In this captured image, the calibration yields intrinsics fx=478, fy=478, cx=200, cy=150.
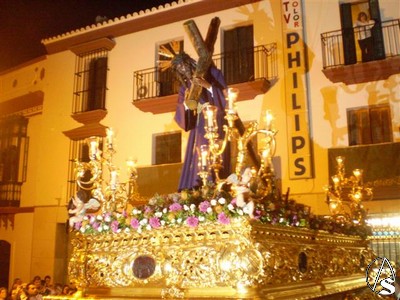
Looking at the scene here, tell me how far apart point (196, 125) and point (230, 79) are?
6.89m

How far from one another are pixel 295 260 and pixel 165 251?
135cm

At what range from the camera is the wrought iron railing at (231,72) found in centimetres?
1200

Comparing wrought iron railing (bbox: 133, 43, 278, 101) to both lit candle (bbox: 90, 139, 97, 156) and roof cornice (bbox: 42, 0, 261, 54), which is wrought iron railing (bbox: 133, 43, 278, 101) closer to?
roof cornice (bbox: 42, 0, 261, 54)

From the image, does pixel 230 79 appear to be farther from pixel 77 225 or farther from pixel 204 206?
pixel 204 206

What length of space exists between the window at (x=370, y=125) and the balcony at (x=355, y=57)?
710 mm

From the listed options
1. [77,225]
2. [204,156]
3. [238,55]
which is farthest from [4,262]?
[204,156]

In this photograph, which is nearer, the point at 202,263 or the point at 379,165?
the point at 202,263

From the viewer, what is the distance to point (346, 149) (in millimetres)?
10531

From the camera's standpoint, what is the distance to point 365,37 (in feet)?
37.2

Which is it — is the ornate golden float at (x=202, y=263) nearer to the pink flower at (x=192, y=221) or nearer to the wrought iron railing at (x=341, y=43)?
the pink flower at (x=192, y=221)

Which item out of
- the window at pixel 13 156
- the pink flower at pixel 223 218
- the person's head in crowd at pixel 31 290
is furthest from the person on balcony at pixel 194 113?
the window at pixel 13 156

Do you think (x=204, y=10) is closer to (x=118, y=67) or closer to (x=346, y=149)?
(x=118, y=67)

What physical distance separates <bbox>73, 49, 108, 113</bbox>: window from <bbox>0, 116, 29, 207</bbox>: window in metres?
2.34

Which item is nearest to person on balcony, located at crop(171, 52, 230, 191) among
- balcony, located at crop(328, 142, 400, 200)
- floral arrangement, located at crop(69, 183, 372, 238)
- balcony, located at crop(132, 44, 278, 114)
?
floral arrangement, located at crop(69, 183, 372, 238)
